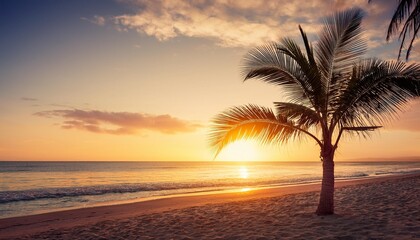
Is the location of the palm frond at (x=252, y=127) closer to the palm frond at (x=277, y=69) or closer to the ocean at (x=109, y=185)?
the palm frond at (x=277, y=69)

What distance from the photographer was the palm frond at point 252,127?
8859mm

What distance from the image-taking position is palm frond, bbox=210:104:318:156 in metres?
8.86

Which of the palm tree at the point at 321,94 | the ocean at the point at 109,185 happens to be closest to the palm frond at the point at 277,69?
the palm tree at the point at 321,94

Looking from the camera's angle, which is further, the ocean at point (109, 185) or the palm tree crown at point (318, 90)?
the ocean at point (109, 185)

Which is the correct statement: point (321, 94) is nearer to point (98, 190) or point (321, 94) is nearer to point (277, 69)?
point (277, 69)

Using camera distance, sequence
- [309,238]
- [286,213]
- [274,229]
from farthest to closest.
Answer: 1. [286,213]
2. [274,229]
3. [309,238]

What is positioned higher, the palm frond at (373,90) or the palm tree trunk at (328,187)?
the palm frond at (373,90)

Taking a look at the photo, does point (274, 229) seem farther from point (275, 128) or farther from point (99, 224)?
point (99, 224)

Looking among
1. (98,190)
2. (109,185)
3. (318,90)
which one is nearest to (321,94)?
(318,90)

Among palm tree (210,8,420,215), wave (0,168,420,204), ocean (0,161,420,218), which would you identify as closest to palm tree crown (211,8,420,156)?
palm tree (210,8,420,215)

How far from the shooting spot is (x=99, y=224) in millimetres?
10305

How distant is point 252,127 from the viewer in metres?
9.23

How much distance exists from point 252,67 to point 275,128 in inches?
72.9

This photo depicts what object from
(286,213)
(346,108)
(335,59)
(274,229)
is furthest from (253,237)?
(335,59)
